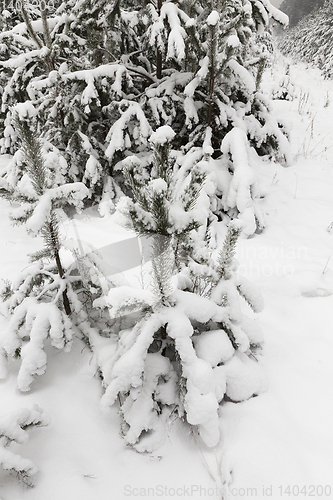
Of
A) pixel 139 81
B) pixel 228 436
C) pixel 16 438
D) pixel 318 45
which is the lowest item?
pixel 228 436

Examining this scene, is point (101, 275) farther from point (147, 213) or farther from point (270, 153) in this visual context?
point (270, 153)

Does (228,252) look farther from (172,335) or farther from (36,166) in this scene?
(36,166)

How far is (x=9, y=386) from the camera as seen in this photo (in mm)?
2008

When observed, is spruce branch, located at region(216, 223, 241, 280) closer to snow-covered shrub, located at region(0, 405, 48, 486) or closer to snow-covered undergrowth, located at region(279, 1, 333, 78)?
snow-covered shrub, located at region(0, 405, 48, 486)

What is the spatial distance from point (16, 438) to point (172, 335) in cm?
94

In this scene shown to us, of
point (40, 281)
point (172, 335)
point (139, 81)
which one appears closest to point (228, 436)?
point (172, 335)

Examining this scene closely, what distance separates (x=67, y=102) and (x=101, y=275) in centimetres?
283

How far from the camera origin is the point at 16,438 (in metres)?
1.54

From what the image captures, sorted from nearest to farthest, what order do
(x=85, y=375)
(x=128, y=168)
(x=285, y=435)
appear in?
(x=128, y=168)
(x=285, y=435)
(x=85, y=375)

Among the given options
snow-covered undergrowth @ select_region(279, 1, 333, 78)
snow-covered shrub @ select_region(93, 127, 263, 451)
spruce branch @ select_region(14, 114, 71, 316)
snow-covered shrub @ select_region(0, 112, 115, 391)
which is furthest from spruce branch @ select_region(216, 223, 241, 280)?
snow-covered undergrowth @ select_region(279, 1, 333, 78)

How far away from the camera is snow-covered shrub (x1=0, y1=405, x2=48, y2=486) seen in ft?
4.79

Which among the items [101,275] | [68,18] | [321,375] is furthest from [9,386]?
[68,18]

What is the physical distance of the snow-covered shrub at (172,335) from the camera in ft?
5.00

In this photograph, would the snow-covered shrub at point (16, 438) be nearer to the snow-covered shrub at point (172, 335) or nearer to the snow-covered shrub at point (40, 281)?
the snow-covered shrub at point (40, 281)
